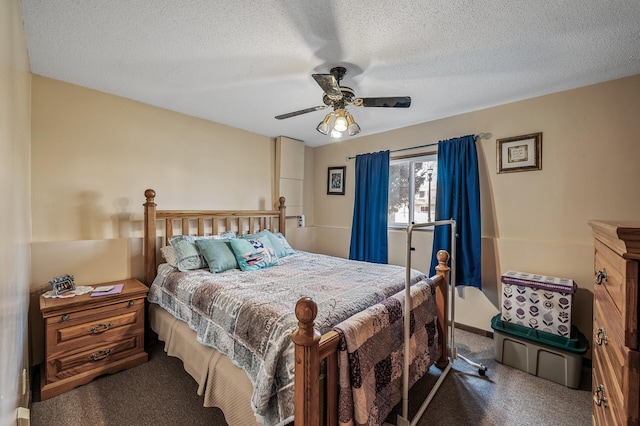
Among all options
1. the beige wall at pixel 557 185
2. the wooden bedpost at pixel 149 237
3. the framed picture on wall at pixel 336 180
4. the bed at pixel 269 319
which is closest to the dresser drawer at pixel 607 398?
the bed at pixel 269 319

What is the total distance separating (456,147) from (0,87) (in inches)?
131

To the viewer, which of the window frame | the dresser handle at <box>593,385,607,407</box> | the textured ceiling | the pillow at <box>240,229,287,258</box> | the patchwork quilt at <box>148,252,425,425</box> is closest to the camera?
the dresser handle at <box>593,385,607,407</box>

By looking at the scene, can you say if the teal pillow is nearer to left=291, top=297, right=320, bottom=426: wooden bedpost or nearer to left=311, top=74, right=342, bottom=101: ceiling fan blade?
left=291, top=297, right=320, bottom=426: wooden bedpost

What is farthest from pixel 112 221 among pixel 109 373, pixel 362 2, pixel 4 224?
pixel 362 2

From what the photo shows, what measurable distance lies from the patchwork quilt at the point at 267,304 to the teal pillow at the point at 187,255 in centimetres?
8

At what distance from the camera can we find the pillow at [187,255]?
245 centimetres

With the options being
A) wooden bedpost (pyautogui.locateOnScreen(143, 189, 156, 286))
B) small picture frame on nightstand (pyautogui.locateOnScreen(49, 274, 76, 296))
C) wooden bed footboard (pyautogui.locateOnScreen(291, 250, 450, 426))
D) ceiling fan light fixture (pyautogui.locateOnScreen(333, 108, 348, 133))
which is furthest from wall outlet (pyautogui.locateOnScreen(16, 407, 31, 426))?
ceiling fan light fixture (pyautogui.locateOnScreen(333, 108, 348, 133))

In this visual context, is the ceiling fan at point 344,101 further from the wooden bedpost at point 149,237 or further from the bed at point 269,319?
the wooden bedpost at point 149,237

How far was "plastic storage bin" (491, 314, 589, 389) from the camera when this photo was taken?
204 centimetres

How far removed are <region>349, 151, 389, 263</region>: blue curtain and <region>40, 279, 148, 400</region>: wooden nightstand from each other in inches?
102

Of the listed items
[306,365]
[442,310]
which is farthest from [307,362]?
[442,310]

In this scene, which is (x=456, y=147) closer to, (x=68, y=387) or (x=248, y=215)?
(x=248, y=215)

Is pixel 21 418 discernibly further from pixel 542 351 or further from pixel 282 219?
pixel 542 351

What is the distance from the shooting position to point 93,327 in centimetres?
207
